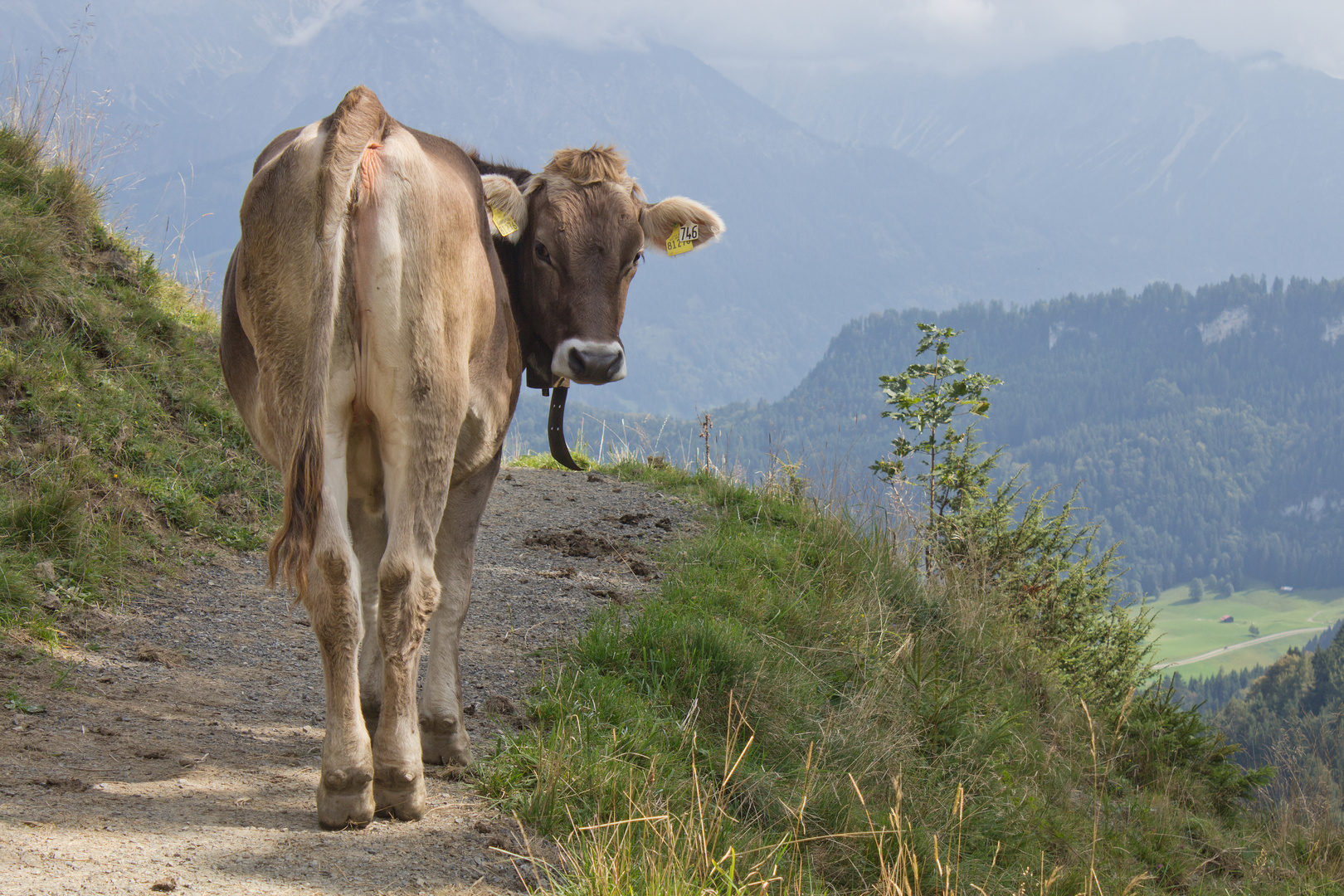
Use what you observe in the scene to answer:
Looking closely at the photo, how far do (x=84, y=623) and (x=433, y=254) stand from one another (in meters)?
2.97

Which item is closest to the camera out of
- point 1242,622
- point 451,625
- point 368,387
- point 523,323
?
point 368,387

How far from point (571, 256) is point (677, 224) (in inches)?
42.2

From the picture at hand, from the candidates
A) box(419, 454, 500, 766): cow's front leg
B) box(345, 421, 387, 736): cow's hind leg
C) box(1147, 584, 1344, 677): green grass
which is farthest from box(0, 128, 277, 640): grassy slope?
box(1147, 584, 1344, 677): green grass

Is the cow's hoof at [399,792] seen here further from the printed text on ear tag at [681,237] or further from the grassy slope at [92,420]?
the printed text on ear tag at [681,237]

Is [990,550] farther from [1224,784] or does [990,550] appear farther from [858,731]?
[858,731]

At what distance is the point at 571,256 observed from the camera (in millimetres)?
4793

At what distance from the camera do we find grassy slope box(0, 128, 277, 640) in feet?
17.0

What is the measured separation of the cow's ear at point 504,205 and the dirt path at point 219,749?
7.27 ft

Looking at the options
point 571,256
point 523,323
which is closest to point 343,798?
point 523,323

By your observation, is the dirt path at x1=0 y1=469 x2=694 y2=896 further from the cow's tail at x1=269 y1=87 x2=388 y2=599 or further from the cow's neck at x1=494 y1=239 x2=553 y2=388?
the cow's neck at x1=494 y1=239 x2=553 y2=388

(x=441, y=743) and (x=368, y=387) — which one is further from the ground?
(x=368, y=387)

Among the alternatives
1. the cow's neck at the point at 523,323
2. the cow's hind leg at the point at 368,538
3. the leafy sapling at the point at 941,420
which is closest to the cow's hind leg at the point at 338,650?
the cow's hind leg at the point at 368,538

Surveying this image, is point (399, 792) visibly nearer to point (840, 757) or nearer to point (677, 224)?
point (840, 757)

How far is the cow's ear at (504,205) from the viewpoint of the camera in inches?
183
